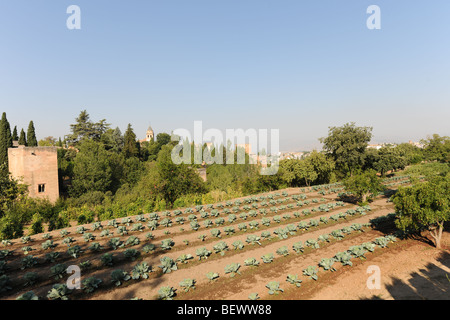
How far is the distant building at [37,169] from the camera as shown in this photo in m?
30.8

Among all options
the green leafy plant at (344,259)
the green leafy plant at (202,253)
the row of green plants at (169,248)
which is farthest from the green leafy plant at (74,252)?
the green leafy plant at (344,259)

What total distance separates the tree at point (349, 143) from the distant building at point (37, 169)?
146 ft

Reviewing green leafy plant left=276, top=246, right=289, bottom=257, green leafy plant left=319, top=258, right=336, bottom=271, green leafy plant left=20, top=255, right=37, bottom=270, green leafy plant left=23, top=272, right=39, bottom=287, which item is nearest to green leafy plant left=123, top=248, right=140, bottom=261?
green leafy plant left=23, top=272, right=39, bottom=287

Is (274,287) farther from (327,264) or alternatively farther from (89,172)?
(89,172)

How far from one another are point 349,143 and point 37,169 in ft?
157

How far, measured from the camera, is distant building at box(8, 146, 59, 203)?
3075 centimetres

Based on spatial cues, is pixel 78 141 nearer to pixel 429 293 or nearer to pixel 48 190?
pixel 48 190

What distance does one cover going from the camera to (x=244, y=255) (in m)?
12.4

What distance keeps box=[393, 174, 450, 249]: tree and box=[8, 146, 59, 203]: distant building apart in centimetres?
3886

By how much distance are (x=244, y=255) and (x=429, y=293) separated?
7515 millimetres

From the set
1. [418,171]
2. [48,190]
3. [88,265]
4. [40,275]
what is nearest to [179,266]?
[88,265]

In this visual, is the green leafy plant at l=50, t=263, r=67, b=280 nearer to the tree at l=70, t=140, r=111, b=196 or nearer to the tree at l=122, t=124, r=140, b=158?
the tree at l=70, t=140, r=111, b=196

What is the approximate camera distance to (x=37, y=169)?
31.7 m
